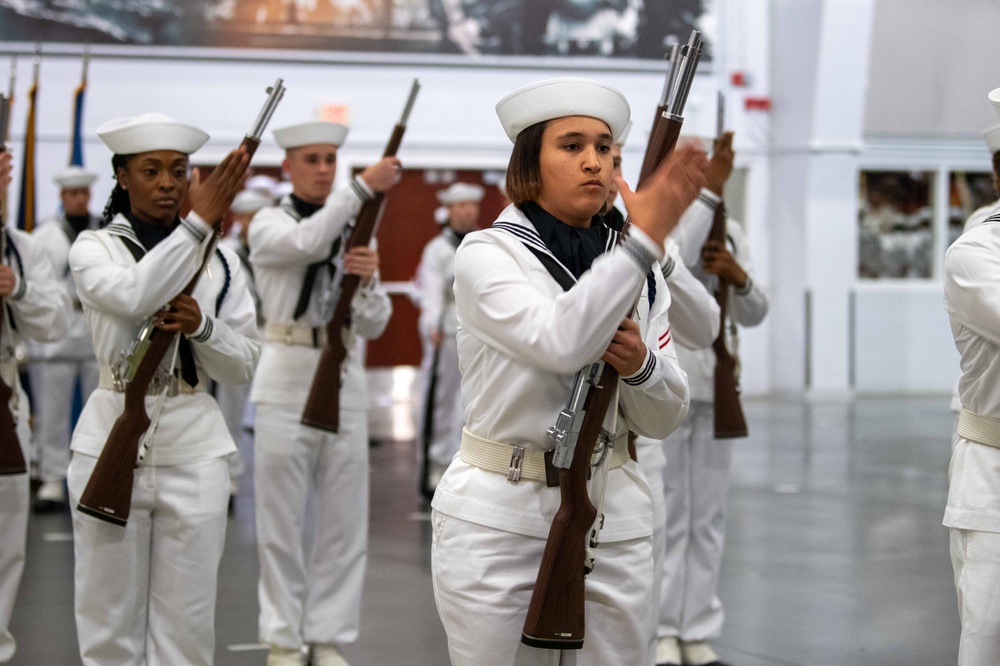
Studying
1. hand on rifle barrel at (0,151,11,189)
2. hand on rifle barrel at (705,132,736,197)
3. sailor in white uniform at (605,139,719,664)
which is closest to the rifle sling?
hand on rifle barrel at (0,151,11,189)

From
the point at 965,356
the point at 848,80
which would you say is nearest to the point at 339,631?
the point at 965,356

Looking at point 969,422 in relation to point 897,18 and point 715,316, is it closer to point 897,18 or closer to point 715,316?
point 715,316

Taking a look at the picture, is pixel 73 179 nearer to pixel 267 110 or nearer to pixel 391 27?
pixel 267 110

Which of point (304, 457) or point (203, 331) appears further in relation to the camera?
point (304, 457)

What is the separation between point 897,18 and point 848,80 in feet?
2.98

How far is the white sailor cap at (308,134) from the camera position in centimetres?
520

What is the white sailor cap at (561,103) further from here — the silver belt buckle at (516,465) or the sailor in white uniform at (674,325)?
the sailor in white uniform at (674,325)

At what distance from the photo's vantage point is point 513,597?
2.56 metres

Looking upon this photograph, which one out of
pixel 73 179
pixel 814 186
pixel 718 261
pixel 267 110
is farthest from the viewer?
pixel 814 186

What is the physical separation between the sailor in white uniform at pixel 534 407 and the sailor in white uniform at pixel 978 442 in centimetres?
90

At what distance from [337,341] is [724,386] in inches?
57.9

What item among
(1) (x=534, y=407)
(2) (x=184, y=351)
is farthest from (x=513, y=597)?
(2) (x=184, y=351)

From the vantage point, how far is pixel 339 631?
4930 millimetres

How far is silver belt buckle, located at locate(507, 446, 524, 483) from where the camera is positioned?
8.40 feet
